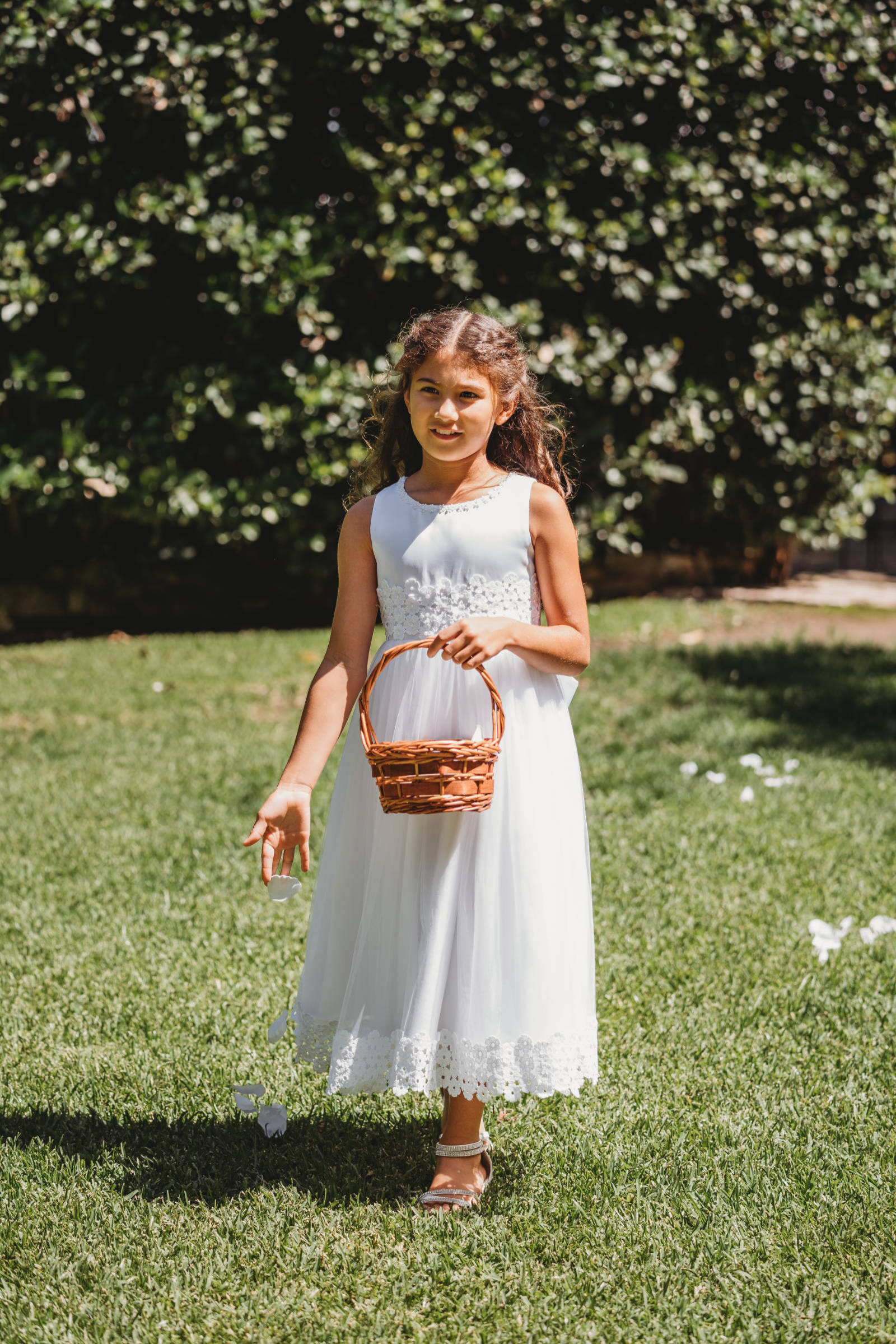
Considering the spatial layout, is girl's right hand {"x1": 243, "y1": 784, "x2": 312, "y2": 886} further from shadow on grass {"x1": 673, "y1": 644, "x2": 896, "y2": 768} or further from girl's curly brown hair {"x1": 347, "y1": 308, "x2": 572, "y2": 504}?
shadow on grass {"x1": 673, "y1": 644, "x2": 896, "y2": 768}

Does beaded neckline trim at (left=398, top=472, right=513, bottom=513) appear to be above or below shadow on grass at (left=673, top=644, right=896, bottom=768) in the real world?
above

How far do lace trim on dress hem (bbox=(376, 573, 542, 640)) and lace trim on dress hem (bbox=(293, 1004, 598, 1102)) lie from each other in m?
0.73

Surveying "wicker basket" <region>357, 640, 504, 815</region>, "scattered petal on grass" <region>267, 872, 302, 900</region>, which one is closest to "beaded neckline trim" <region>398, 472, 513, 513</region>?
"wicker basket" <region>357, 640, 504, 815</region>

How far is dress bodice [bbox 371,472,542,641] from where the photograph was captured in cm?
221

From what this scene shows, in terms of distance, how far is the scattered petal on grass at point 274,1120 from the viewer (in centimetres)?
252

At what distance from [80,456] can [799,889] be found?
484 cm

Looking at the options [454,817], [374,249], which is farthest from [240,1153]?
[374,249]

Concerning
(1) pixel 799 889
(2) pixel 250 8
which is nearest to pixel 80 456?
(2) pixel 250 8

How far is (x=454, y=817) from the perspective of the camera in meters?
2.18

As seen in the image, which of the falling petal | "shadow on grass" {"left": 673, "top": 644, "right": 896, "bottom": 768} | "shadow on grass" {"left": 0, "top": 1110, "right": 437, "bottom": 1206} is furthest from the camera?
"shadow on grass" {"left": 673, "top": 644, "right": 896, "bottom": 768}

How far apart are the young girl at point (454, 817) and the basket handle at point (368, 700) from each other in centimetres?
6

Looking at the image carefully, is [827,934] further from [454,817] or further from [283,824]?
[283,824]

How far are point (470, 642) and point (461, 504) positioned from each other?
1.06 feet

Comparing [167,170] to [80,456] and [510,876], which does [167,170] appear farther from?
[510,876]
